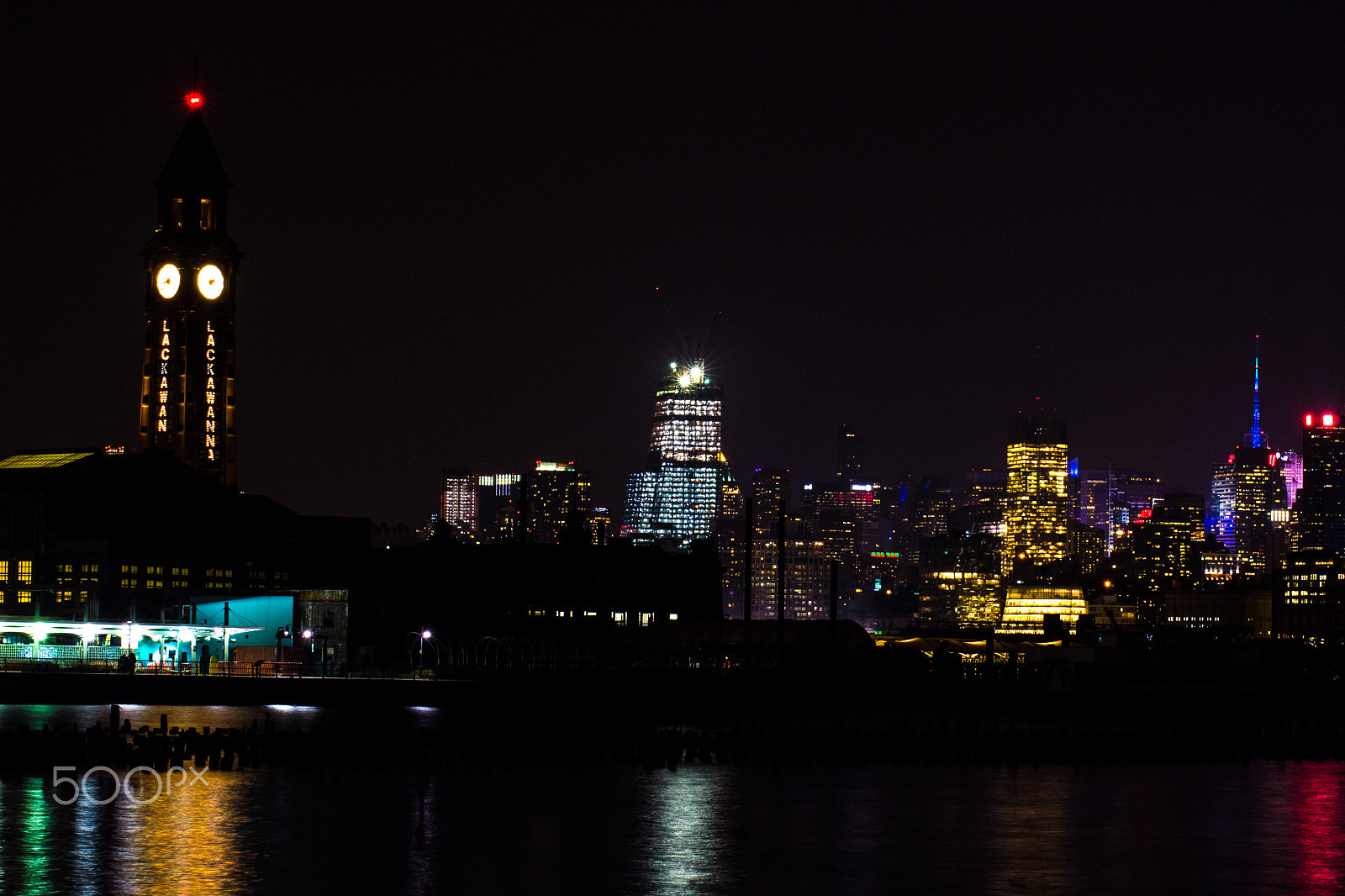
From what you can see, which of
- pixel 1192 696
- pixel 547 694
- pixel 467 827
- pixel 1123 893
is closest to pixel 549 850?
pixel 467 827

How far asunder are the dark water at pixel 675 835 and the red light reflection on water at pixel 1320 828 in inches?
7.4

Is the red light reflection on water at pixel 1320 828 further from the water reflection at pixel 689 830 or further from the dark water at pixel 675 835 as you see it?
the water reflection at pixel 689 830

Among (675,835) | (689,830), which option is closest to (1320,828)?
(689,830)

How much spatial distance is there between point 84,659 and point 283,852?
78596mm

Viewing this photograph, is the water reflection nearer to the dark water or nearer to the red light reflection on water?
the dark water

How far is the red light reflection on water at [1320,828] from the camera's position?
58062 millimetres

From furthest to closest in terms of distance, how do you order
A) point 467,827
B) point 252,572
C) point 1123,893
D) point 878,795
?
point 252,572 → point 878,795 → point 467,827 → point 1123,893

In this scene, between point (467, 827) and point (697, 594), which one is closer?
point (467, 827)

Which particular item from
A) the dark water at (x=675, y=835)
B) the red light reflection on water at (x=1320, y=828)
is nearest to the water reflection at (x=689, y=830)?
the dark water at (x=675, y=835)

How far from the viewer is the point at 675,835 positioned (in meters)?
64.1

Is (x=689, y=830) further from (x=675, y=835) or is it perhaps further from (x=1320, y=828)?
(x=1320, y=828)

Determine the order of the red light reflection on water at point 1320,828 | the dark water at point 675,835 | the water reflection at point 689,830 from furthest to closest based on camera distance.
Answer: the red light reflection on water at point 1320,828, the water reflection at point 689,830, the dark water at point 675,835

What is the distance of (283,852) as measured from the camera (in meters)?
58.3

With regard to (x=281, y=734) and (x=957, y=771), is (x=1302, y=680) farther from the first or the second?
(x=281, y=734)
